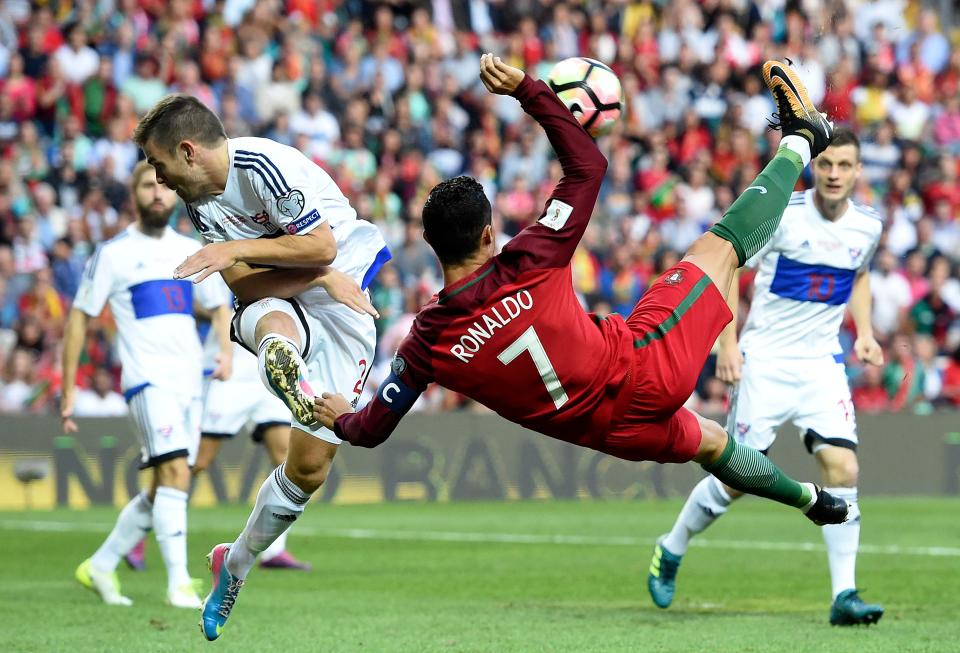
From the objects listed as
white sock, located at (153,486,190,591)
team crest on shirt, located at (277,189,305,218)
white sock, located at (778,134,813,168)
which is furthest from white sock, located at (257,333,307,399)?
white sock, located at (153,486,190,591)

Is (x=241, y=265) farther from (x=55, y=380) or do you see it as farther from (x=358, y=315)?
(x=55, y=380)

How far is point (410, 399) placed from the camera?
667cm

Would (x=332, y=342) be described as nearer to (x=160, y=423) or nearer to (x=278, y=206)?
(x=278, y=206)

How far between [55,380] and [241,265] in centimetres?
1076

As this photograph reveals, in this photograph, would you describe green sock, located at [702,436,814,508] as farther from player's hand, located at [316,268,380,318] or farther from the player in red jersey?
player's hand, located at [316,268,380,318]

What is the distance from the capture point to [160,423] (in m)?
10.1

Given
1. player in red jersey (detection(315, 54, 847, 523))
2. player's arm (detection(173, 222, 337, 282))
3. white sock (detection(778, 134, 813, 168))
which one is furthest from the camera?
white sock (detection(778, 134, 813, 168))

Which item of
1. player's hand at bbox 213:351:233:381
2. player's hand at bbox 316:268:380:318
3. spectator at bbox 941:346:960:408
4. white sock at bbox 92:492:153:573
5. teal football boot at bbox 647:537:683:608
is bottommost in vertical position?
spectator at bbox 941:346:960:408

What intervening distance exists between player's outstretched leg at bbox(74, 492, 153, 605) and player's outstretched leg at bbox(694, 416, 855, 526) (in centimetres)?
446

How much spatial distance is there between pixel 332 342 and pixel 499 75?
1930mm

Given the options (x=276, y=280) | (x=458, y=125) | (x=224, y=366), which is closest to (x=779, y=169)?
(x=276, y=280)

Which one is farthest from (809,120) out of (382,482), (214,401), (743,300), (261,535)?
(743,300)

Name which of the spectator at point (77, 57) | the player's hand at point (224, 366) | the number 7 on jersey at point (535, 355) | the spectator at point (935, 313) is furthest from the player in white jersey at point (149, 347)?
the spectator at point (935, 313)

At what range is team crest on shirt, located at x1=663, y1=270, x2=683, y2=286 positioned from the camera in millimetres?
6957
